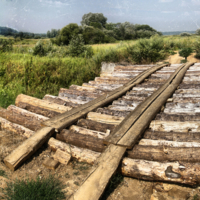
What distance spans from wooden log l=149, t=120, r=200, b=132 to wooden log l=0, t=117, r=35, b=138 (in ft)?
6.65

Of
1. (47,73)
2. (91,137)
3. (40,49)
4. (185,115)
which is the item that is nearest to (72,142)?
(91,137)

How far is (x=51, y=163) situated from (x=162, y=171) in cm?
140

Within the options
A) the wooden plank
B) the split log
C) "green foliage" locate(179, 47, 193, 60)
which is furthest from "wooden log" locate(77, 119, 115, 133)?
"green foliage" locate(179, 47, 193, 60)

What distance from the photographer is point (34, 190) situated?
7.06 ft

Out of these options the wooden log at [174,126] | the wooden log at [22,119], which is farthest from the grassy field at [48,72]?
the wooden log at [174,126]

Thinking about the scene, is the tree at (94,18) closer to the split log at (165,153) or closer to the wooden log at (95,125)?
the wooden log at (95,125)

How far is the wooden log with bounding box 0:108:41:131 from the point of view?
358cm

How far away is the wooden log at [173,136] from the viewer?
2.75m

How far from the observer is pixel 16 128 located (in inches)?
142

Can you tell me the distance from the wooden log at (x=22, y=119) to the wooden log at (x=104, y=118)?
3.11 ft

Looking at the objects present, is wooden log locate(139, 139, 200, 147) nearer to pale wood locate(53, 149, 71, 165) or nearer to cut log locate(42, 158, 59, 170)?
pale wood locate(53, 149, 71, 165)

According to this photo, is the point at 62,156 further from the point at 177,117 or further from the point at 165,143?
the point at 177,117

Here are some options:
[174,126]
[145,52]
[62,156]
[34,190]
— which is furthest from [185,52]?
[34,190]

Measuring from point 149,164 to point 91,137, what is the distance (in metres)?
0.94
